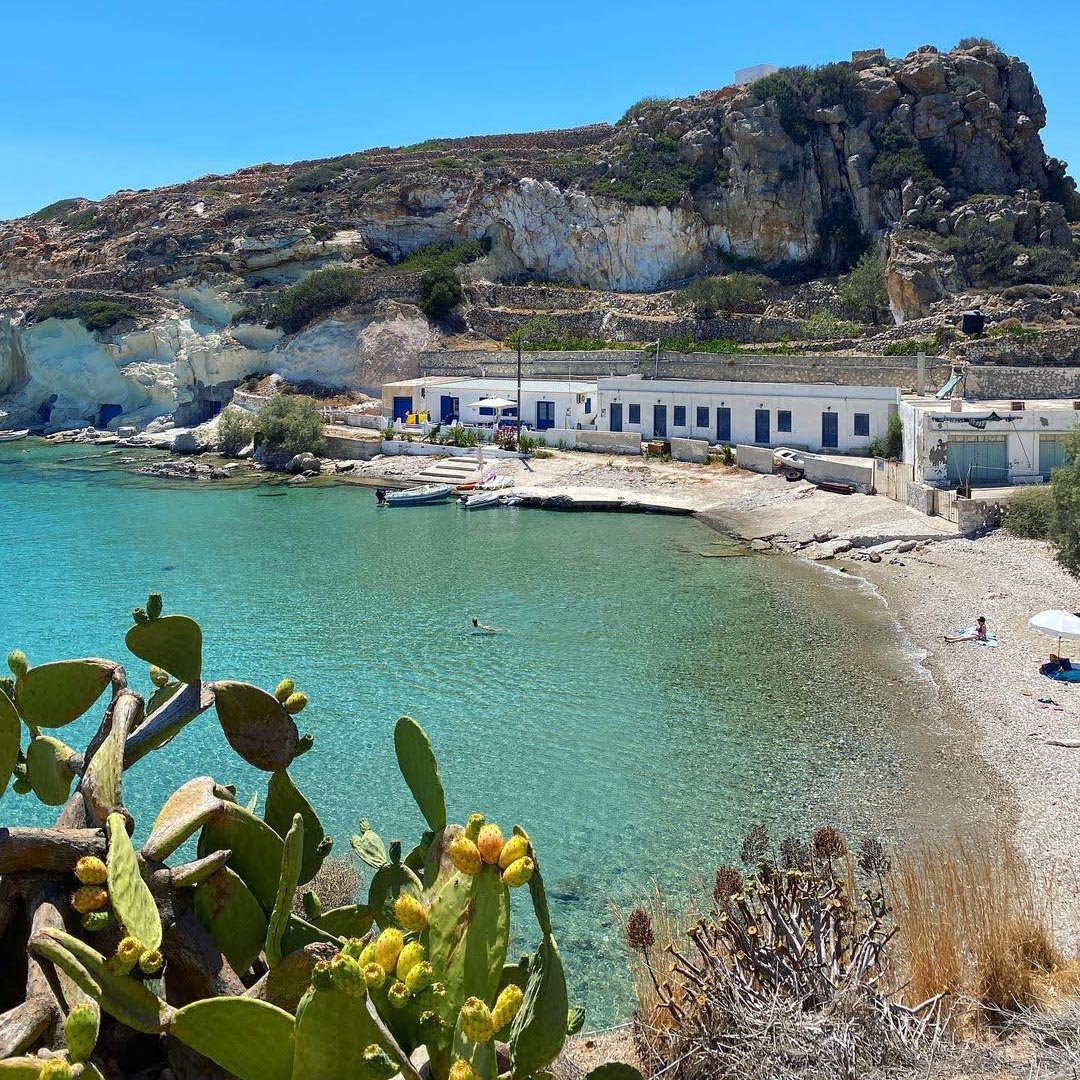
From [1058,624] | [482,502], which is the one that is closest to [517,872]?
[1058,624]

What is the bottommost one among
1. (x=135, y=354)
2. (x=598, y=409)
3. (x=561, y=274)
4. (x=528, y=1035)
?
(x=528, y=1035)

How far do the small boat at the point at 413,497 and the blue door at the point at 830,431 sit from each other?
1419 cm

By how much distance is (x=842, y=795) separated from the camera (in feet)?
45.9

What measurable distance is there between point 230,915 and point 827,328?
50.2 m

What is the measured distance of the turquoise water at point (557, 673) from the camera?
44.0ft

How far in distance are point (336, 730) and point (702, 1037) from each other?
11218mm

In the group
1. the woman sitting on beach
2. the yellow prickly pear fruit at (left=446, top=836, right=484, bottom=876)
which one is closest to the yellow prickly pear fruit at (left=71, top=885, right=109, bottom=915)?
the yellow prickly pear fruit at (left=446, top=836, right=484, bottom=876)

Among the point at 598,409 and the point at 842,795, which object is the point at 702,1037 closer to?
the point at 842,795

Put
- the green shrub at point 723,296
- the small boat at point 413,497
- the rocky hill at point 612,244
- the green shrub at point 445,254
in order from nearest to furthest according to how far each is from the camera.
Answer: the small boat at point 413,497, the rocky hill at point 612,244, the green shrub at point 723,296, the green shrub at point 445,254

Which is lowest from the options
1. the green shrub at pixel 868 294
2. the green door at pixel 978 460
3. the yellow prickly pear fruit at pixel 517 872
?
the yellow prickly pear fruit at pixel 517 872

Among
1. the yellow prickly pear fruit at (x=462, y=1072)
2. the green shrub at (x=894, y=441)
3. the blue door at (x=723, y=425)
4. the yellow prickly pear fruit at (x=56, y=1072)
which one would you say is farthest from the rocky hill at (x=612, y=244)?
the yellow prickly pear fruit at (x=56, y=1072)

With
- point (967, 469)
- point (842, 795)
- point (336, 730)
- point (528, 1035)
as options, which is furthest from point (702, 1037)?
point (967, 469)

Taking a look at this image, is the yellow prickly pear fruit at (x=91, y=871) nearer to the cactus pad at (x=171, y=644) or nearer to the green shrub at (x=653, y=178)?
the cactus pad at (x=171, y=644)

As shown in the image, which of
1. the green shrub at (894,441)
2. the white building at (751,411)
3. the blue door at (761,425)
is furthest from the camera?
the blue door at (761,425)
